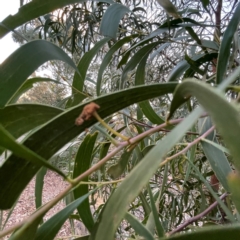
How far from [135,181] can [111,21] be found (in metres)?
0.35

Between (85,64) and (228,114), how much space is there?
1.32 feet

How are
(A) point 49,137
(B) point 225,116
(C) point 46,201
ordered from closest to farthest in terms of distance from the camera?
(B) point 225,116, (A) point 49,137, (C) point 46,201

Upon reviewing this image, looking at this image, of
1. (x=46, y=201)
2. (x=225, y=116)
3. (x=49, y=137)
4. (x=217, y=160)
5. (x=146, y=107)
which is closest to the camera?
(x=225, y=116)

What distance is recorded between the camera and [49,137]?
209mm

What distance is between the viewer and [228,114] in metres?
0.10

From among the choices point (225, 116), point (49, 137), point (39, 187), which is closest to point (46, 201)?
point (39, 187)

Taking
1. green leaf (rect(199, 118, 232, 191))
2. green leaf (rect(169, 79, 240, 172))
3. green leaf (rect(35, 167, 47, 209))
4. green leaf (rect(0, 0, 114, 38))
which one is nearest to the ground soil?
green leaf (rect(35, 167, 47, 209))

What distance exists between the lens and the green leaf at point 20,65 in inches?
10.1

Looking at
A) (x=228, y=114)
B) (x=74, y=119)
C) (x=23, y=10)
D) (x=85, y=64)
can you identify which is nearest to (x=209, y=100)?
(x=228, y=114)

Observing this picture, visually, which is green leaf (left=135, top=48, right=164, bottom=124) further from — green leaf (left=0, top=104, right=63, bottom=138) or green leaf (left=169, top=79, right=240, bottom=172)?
green leaf (left=169, top=79, right=240, bottom=172)

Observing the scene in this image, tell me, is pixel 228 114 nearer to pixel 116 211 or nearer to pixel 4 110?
pixel 116 211

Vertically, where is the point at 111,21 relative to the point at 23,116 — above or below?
above

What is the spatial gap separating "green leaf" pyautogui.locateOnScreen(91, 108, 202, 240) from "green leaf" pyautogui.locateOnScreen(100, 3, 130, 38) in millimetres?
313

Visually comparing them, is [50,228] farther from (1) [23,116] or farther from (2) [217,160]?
(2) [217,160]
